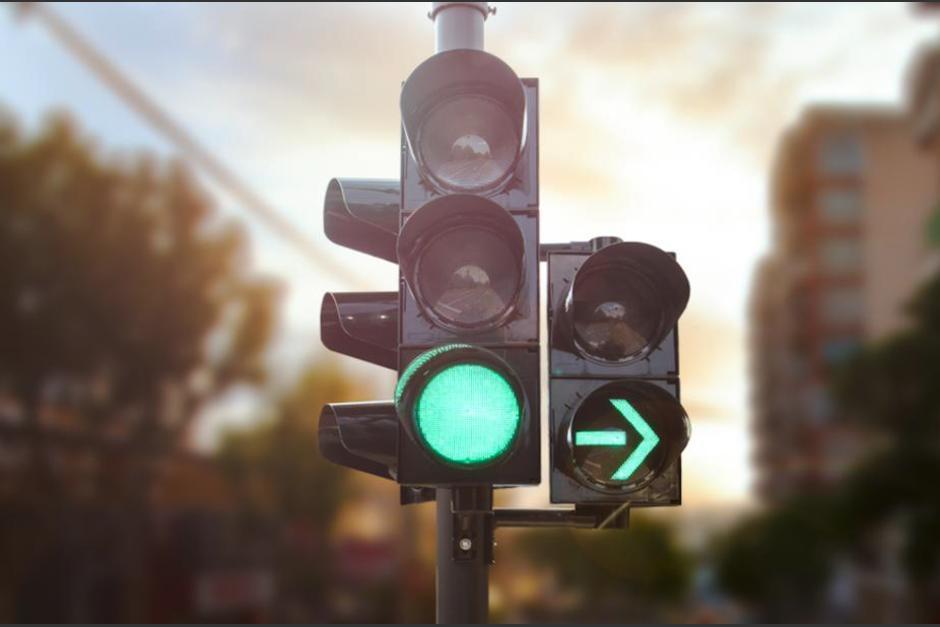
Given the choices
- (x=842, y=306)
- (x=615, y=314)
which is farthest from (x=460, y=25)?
(x=842, y=306)

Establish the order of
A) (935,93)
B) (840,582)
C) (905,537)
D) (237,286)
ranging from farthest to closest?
1. (840,582)
2. (935,93)
3. (905,537)
4. (237,286)

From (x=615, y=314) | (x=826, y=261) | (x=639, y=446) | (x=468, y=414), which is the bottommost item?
(x=639, y=446)

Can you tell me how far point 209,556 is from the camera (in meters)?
34.4

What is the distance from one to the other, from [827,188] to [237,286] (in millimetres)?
58746

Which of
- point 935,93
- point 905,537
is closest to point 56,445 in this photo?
→ point 905,537

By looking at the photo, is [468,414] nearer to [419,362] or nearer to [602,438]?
[419,362]

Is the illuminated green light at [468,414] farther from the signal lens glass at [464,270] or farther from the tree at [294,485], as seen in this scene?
the tree at [294,485]

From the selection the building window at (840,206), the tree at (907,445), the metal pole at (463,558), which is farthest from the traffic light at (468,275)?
the building window at (840,206)

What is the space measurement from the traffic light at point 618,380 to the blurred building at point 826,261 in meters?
64.5

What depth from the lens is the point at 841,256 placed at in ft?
249

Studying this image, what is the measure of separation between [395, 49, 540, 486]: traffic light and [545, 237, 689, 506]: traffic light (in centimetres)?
22

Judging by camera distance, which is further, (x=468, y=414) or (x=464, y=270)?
(x=464, y=270)

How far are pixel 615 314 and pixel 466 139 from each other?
771mm

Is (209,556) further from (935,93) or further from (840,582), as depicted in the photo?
(840,582)
